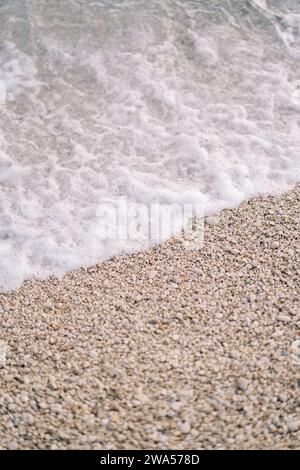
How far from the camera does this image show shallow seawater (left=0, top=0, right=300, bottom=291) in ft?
15.6

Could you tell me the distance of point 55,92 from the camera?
20.6 feet

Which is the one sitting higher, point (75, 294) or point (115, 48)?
point (115, 48)

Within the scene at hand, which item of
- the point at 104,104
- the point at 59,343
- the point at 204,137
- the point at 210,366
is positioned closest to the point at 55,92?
the point at 104,104

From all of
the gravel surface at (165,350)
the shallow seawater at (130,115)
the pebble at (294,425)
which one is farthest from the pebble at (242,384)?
the shallow seawater at (130,115)

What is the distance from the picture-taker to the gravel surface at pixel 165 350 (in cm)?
307

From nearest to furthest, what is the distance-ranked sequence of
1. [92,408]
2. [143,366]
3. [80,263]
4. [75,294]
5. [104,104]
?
1. [92,408]
2. [143,366]
3. [75,294]
4. [80,263]
5. [104,104]

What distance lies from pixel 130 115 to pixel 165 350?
10.6 feet

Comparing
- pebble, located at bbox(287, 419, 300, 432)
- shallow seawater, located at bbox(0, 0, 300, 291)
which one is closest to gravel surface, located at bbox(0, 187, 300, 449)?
pebble, located at bbox(287, 419, 300, 432)

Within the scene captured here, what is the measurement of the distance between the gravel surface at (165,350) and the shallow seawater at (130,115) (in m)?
0.41

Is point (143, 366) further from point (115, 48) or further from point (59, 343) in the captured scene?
point (115, 48)

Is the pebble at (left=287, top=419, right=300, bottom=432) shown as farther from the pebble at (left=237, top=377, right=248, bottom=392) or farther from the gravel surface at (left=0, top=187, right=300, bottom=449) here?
the pebble at (left=237, top=377, right=248, bottom=392)

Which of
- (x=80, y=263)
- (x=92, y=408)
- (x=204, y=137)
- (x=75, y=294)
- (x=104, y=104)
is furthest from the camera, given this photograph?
(x=104, y=104)

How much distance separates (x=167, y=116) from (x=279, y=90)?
1.40 metres

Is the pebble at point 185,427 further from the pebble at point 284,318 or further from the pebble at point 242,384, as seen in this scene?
the pebble at point 284,318
